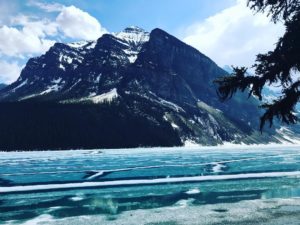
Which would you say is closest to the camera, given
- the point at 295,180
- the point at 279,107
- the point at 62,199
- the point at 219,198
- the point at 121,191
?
the point at 279,107

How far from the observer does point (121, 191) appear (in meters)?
31.1

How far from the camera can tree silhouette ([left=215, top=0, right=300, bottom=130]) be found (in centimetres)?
1567

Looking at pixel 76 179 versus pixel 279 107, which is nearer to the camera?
pixel 279 107

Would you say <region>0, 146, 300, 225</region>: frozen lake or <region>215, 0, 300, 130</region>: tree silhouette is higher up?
<region>215, 0, 300, 130</region>: tree silhouette

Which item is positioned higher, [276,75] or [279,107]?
[276,75]

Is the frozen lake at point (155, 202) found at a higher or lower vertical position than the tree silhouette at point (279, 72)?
lower

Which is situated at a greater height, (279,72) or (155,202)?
(279,72)

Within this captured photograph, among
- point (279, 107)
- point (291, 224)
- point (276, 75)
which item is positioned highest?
point (276, 75)

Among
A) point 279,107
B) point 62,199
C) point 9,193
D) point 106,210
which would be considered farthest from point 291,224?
point 9,193

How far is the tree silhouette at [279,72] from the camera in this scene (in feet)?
51.4

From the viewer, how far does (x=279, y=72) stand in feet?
54.0

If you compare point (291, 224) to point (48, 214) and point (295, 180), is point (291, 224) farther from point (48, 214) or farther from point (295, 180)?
point (295, 180)

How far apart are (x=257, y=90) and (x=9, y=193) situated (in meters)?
23.6

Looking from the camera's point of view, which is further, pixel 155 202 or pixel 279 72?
pixel 155 202
